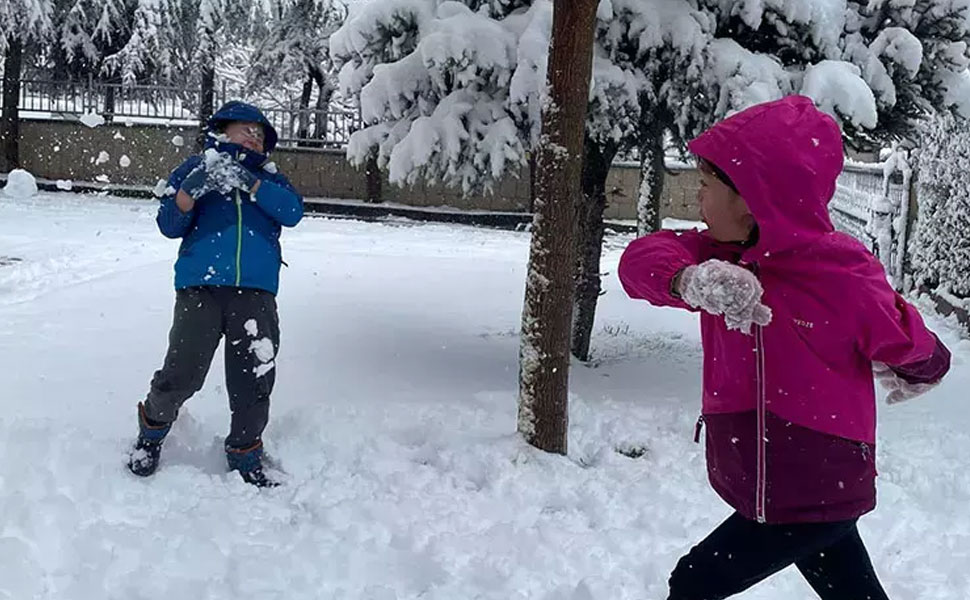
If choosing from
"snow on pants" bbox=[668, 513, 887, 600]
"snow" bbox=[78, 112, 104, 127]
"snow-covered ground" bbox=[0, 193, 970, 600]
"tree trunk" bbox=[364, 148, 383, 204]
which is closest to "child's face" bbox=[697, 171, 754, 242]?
"snow on pants" bbox=[668, 513, 887, 600]

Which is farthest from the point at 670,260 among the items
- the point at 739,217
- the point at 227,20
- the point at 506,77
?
the point at 227,20

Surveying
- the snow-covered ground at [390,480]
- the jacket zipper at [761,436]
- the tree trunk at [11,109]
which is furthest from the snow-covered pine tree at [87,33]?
the jacket zipper at [761,436]

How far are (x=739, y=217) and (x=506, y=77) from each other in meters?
3.13

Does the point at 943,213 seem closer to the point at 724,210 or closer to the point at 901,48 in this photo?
the point at 901,48

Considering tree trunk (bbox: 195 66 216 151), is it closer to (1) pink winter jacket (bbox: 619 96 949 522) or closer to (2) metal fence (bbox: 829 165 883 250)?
(2) metal fence (bbox: 829 165 883 250)

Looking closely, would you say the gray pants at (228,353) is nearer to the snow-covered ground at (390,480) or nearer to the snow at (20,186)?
the snow-covered ground at (390,480)

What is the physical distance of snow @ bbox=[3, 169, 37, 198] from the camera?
1777 cm

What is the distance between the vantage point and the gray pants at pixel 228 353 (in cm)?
375

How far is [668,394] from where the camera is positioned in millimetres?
5504

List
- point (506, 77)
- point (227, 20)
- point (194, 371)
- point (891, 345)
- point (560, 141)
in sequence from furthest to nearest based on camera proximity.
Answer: point (227, 20)
point (506, 77)
point (560, 141)
point (194, 371)
point (891, 345)

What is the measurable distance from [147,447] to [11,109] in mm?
18919

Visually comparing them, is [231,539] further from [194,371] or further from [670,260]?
[670,260]

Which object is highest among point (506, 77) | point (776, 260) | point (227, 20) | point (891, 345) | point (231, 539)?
point (227, 20)

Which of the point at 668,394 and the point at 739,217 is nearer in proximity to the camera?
the point at 739,217
